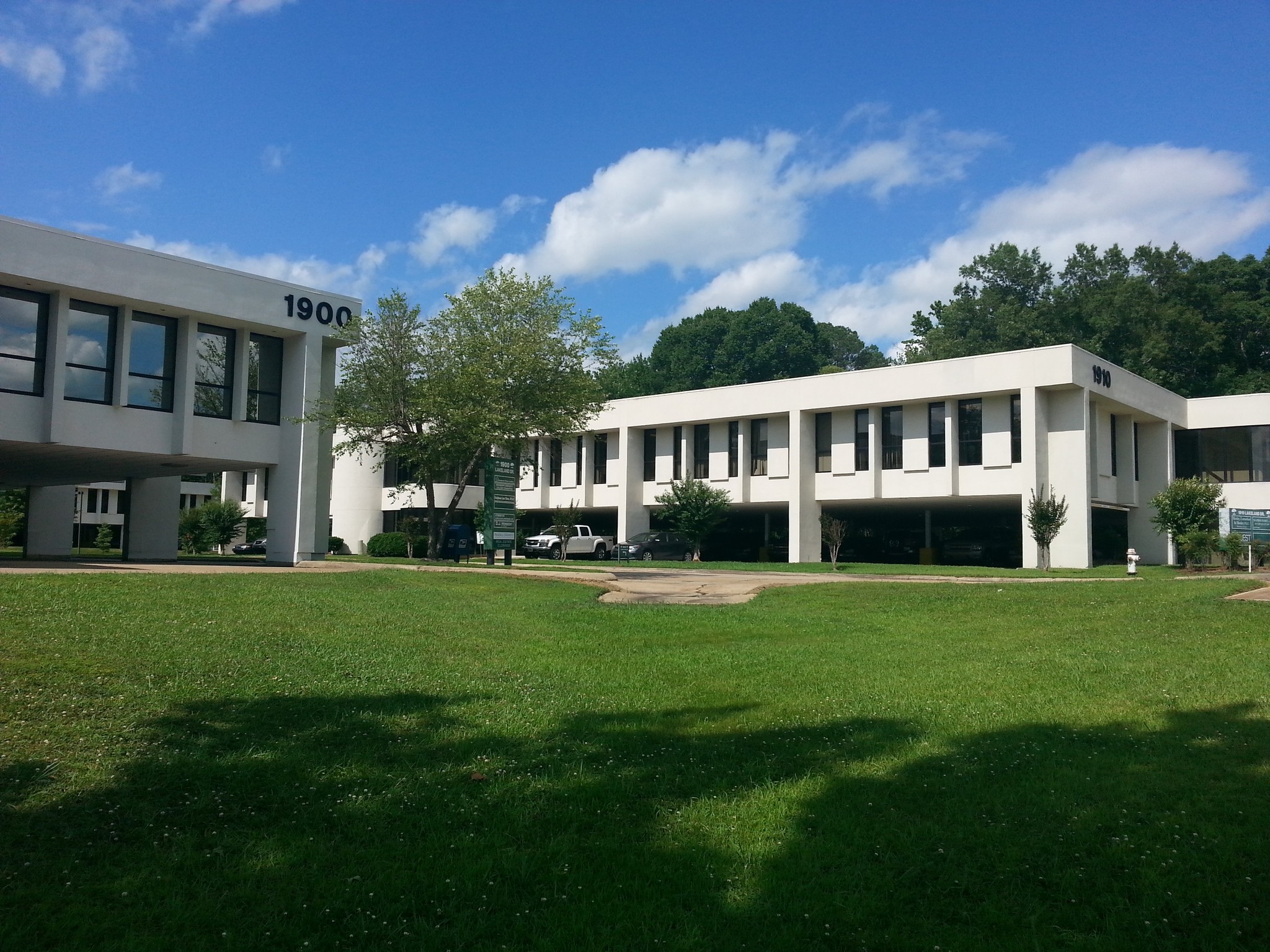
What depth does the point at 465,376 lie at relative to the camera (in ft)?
92.3

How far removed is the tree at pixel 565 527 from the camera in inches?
1822

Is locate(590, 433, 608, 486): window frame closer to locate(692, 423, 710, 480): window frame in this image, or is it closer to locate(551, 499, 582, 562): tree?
locate(551, 499, 582, 562): tree

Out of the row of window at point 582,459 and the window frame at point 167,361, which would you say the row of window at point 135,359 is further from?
the row of window at point 582,459

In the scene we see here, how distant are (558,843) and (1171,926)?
2800mm

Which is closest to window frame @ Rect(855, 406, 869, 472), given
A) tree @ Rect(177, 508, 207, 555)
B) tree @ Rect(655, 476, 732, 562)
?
tree @ Rect(655, 476, 732, 562)

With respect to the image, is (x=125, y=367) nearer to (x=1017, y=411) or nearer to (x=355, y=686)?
(x=355, y=686)

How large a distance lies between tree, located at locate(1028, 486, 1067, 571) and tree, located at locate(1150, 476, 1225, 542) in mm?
3204

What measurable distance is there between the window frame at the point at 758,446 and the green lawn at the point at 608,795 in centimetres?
3510

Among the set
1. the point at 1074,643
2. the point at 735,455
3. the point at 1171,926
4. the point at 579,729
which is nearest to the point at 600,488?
the point at 735,455

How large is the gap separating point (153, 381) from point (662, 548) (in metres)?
25.9

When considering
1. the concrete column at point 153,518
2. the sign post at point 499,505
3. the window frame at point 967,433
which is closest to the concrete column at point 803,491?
the window frame at point 967,433

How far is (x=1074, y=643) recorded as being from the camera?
1152cm

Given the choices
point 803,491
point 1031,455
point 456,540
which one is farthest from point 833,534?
point 456,540

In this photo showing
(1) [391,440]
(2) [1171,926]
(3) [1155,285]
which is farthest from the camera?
(3) [1155,285]
